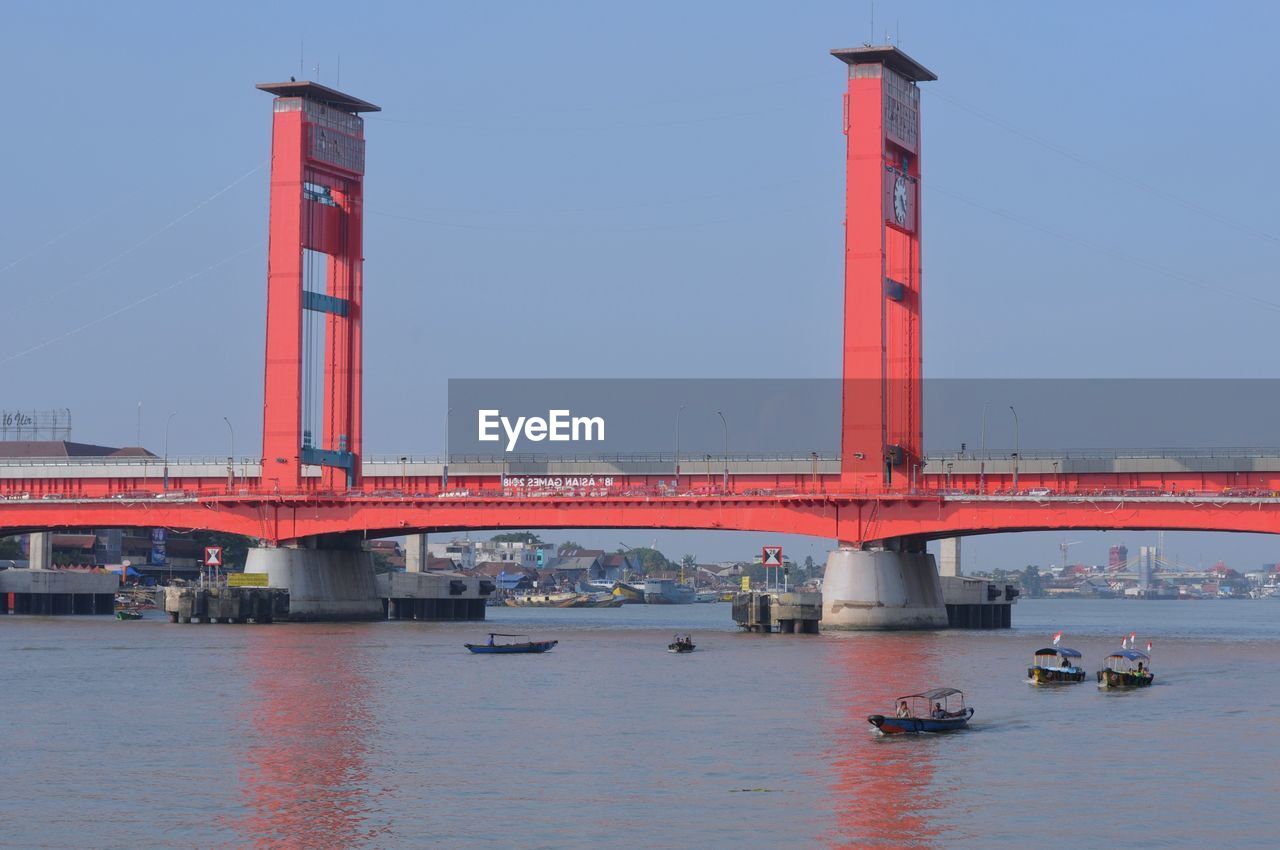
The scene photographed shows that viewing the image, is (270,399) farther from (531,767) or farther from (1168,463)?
(531,767)

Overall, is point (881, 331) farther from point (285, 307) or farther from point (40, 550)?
point (40, 550)

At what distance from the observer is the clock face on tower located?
373 feet

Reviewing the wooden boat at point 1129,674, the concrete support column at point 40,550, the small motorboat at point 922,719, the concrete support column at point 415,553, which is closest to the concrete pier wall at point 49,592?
the concrete support column at point 40,550

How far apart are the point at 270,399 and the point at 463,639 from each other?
22536 mm

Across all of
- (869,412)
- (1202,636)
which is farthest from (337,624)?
(1202,636)

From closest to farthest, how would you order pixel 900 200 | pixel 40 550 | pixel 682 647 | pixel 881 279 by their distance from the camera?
pixel 682 647
pixel 881 279
pixel 900 200
pixel 40 550

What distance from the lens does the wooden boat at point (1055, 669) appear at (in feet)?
253

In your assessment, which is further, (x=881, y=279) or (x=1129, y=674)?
(x=881, y=279)

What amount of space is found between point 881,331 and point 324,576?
4322 centimetres

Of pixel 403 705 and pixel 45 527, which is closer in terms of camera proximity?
pixel 403 705

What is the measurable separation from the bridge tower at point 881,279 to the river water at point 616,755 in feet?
73.3

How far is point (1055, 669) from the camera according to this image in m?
77.3

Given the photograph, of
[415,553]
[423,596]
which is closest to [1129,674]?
[423,596]

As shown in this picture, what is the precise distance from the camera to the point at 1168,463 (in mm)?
118062
